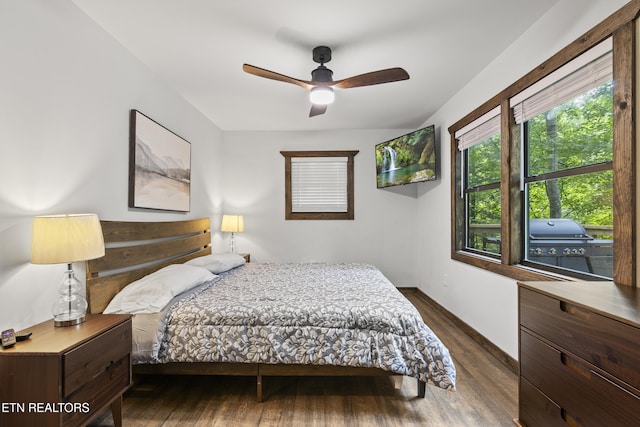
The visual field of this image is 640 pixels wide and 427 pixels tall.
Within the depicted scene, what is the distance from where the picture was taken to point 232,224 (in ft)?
14.5

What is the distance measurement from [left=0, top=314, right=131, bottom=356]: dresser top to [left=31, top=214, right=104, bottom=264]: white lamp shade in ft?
1.16

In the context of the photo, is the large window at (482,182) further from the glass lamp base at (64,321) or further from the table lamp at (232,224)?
the glass lamp base at (64,321)

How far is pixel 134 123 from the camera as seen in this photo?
253cm

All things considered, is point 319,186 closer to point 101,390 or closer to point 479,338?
point 479,338

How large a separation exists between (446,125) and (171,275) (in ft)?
11.4

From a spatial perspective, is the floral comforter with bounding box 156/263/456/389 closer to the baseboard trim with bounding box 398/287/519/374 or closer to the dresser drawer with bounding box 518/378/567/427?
the dresser drawer with bounding box 518/378/567/427

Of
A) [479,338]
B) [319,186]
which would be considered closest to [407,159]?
[319,186]

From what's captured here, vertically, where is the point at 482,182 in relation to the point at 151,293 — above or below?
above

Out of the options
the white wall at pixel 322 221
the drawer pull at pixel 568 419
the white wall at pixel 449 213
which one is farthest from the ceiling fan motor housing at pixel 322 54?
the drawer pull at pixel 568 419

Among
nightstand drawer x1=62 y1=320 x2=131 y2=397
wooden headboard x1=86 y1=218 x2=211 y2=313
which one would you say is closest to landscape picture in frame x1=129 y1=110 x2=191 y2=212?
wooden headboard x1=86 y1=218 x2=211 y2=313

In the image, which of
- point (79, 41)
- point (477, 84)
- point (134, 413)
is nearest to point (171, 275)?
point (134, 413)

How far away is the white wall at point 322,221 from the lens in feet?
15.9

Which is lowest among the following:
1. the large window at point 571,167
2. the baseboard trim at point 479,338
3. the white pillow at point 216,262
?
the baseboard trim at point 479,338

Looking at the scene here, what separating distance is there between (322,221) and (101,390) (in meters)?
3.60
